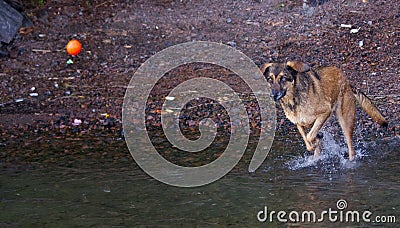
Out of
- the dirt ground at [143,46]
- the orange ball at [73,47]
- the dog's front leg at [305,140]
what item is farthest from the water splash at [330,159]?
the orange ball at [73,47]

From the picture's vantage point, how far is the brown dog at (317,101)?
8.23 meters

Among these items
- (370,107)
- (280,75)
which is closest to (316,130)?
(370,107)

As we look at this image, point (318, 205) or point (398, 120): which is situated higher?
point (398, 120)

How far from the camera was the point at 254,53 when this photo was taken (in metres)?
12.3

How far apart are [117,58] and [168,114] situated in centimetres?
265

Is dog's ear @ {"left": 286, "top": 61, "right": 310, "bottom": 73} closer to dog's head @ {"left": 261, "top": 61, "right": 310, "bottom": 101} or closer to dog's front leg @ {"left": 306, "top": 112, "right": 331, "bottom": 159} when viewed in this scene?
dog's head @ {"left": 261, "top": 61, "right": 310, "bottom": 101}

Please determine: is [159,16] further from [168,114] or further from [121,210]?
[121,210]

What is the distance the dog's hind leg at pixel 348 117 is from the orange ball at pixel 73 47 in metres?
5.40

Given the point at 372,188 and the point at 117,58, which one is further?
the point at 117,58

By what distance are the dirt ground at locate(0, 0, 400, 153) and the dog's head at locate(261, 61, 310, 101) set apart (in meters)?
1.55

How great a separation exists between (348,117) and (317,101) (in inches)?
17.9

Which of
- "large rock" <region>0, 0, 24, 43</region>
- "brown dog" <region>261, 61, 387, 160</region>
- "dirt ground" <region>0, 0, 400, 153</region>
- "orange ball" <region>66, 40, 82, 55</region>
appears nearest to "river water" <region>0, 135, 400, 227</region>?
"brown dog" <region>261, 61, 387, 160</region>

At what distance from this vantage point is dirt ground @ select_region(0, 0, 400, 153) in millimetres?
10102

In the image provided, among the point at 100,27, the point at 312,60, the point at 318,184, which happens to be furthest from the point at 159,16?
the point at 318,184
